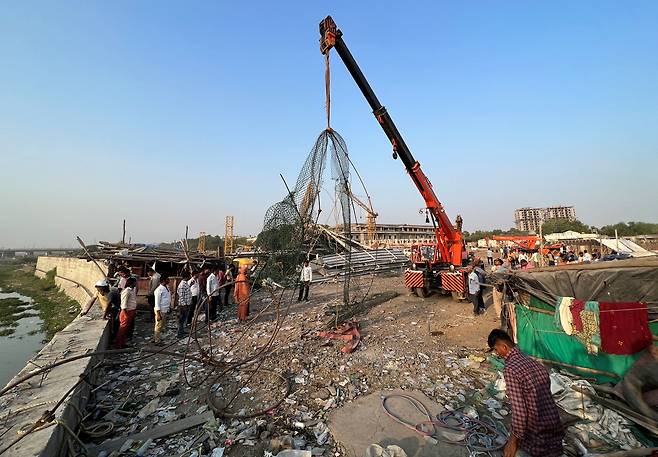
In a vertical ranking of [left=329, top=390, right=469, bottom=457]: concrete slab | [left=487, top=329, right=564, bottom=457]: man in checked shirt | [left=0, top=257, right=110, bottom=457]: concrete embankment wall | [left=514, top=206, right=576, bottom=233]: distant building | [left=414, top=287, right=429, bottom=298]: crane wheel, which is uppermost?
[left=514, top=206, right=576, bottom=233]: distant building

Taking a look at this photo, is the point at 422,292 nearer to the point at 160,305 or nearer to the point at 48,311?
the point at 160,305

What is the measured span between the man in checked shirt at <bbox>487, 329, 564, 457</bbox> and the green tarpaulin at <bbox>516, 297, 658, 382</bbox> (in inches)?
129

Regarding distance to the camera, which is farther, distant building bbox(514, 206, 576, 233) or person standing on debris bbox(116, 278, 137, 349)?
distant building bbox(514, 206, 576, 233)

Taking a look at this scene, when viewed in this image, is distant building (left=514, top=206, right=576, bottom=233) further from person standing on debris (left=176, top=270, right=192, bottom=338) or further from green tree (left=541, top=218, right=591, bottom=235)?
person standing on debris (left=176, top=270, right=192, bottom=338)

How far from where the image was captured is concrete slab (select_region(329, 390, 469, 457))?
3488 mm

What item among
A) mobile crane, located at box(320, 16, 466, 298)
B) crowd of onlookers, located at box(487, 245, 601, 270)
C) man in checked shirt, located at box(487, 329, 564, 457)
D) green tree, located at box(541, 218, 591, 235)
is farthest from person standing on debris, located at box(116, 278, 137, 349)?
green tree, located at box(541, 218, 591, 235)

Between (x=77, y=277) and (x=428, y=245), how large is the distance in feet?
88.5

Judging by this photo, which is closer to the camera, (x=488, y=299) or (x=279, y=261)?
(x=488, y=299)

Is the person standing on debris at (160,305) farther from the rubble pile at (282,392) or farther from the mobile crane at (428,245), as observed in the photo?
the mobile crane at (428,245)

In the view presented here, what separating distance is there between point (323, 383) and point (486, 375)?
9.73 ft

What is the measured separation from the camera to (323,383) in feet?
16.7

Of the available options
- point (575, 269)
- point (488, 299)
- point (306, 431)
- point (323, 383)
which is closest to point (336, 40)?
point (575, 269)

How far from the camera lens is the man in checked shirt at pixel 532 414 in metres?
2.46

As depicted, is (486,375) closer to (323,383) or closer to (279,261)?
(323,383)
